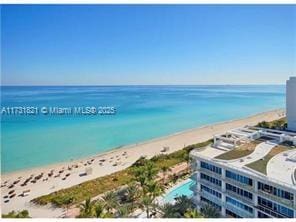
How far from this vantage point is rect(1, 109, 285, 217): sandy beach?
1045 centimetres

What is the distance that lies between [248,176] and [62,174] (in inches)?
349

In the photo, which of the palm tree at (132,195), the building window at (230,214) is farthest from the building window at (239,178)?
the palm tree at (132,195)

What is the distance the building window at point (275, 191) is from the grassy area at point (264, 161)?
28cm

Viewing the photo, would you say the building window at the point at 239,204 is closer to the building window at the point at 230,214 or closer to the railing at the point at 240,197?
the railing at the point at 240,197

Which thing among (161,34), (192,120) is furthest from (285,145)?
(192,120)

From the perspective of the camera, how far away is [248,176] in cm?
681

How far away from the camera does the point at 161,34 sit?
42.7ft

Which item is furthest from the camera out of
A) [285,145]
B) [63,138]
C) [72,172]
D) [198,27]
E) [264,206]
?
[63,138]

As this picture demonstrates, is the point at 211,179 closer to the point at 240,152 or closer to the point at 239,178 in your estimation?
the point at 239,178

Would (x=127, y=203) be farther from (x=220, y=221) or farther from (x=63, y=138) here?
(x=63, y=138)

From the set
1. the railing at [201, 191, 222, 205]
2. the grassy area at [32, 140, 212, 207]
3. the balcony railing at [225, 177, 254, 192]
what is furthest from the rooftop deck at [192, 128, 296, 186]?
the grassy area at [32, 140, 212, 207]

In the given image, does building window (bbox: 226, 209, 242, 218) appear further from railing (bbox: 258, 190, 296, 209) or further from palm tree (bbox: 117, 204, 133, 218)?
palm tree (bbox: 117, 204, 133, 218)

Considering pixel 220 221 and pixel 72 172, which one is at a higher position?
pixel 220 221

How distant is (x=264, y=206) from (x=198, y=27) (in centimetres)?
627
